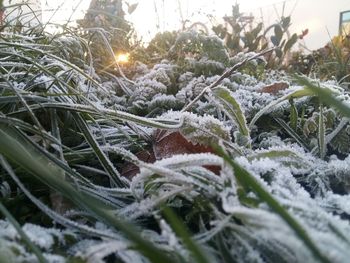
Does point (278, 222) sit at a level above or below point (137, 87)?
below

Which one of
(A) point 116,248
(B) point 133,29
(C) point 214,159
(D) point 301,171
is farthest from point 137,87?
(B) point 133,29

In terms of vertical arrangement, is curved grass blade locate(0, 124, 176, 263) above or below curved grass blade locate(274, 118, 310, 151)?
above

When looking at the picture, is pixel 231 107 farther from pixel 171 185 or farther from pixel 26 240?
pixel 26 240

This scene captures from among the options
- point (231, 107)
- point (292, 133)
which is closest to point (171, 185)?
point (231, 107)

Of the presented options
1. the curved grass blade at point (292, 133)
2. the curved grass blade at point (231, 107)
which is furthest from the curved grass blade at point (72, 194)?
the curved grass blade at point (292, 133)

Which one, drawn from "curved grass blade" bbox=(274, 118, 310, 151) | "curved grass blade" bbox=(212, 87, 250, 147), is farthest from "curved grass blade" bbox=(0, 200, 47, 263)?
"curved grass blade" bbox=(274, 118, 310, 151)

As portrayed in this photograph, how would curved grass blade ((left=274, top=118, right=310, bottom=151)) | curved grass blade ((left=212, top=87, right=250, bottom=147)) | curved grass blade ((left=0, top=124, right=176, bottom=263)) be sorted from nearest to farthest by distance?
curved grass blade ((left=0, top=124, right=176, bottom=263)), curved grass blade ((left=212, top=87, right=250, bottom=147)), curved grass blade ((left=274, top=118, right=310, bottom=151))

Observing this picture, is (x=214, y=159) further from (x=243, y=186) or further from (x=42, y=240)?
(x=42, y=240)

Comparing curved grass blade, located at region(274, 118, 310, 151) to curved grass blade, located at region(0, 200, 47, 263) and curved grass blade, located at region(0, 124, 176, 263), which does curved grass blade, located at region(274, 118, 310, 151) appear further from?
curved grass blade, located at region(0, 200, 47, 263)
